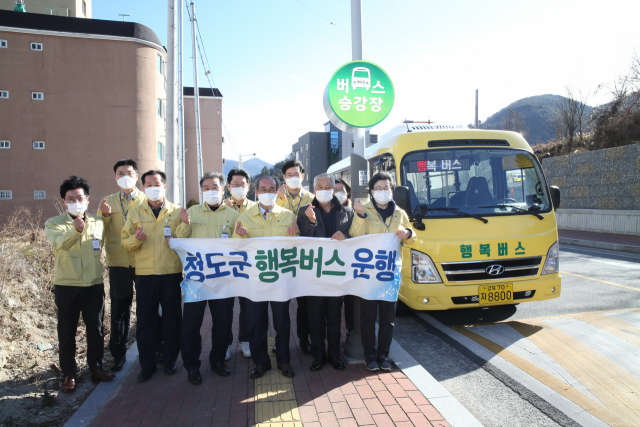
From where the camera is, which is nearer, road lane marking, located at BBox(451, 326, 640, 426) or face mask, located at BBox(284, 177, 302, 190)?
road lane marking, located at BBox(451, 326, 640, 426)

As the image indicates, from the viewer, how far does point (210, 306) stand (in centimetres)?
423

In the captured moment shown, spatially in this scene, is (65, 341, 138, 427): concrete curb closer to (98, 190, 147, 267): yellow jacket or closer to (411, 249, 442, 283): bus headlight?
(98, 190, 147, 267): yellow jacket

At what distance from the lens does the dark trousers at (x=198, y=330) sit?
400 centimetres

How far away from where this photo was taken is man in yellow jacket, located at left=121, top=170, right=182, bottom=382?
4.06 m

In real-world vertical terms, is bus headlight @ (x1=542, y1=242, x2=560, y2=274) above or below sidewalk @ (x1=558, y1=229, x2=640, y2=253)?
above

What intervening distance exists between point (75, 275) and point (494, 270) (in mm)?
4554

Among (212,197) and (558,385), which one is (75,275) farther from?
(558,385)

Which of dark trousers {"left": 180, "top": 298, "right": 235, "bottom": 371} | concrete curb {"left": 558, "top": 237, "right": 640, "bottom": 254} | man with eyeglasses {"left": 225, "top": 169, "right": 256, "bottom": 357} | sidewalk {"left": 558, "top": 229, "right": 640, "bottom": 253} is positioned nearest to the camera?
dark trousers {"left": 180, "top": 298, "right": 235, "bottom": 371}

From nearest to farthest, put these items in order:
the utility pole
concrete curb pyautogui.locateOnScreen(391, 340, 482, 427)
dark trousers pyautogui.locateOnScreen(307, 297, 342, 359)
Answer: concrete curb pyautogui.locateOnScreen(391, 340, 482, 427) < dark trousers pyautogui.locateOnScreen(307, 297, 342, 359) < the utility pole

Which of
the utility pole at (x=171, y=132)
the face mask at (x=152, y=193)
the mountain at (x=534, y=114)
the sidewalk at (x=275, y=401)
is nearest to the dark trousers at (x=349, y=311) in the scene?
the sidewalk at (x=275, y=401)

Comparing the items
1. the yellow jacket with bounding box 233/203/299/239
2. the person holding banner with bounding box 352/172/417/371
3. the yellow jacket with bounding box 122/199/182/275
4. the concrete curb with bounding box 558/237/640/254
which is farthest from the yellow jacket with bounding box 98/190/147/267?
the concrete curb with bounding box 558/237/640/254

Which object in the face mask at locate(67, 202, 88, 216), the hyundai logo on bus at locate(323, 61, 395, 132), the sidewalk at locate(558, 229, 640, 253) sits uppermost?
the hyundai logo on bus at locate(323, 61, 395, 132)

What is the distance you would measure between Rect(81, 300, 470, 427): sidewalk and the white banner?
0.79 meters

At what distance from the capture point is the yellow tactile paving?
10.6 ft
